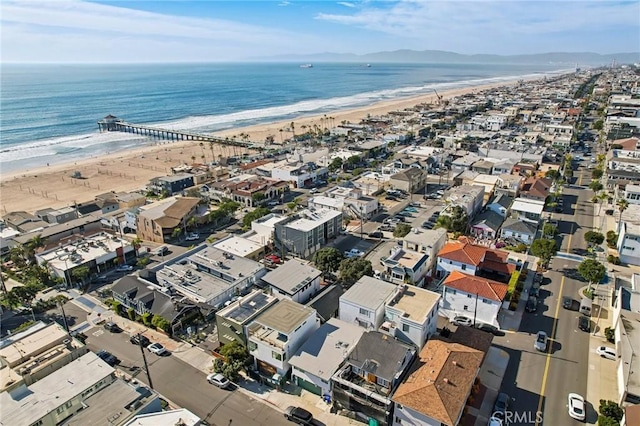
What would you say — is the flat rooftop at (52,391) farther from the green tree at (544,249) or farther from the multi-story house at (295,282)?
the green tree at (544,249)

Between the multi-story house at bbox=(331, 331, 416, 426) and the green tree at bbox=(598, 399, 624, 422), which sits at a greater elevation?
the multi-story house at bbox=(331, 331, 416, 426)

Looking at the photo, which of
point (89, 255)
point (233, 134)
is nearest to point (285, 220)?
point (89, 255)

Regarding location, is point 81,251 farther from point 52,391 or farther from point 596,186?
point 596,186

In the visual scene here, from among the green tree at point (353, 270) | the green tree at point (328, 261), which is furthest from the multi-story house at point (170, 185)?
the green tree at point (353, 270)

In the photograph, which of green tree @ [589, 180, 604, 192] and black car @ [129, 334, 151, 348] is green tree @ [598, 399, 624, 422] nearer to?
black car @ [129, 334, 151, 348]

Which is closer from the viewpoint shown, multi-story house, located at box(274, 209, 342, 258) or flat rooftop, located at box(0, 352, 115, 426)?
flat rooftop, located at box(0, 352, 115, 426)

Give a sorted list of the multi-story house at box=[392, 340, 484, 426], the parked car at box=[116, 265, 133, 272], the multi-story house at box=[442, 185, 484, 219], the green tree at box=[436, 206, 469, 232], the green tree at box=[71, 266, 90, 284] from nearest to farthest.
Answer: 1. the multi-story house at box=[392, 340, 484, 426]
2. the green tree at box=[71, 266, 90, 284]
3. the parked car at box=[116, 265, 133, 272]
4. the green tree at box=[436, 206, 469, 232]
5. the multi-story house at box=[442, 185, 484, 219]

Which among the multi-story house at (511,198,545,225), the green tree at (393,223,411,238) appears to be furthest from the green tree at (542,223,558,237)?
the green tree at (393,223,411,238)
